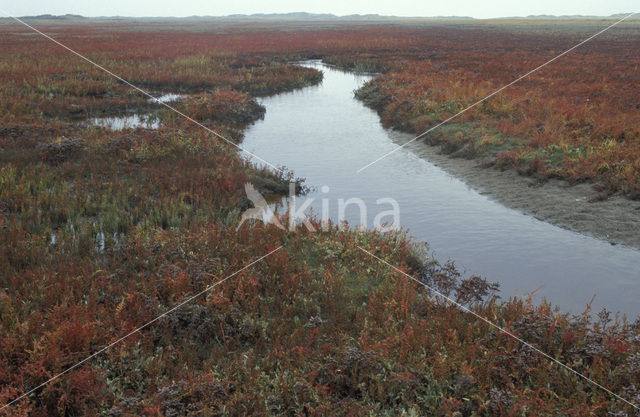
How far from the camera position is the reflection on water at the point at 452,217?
7681 mm

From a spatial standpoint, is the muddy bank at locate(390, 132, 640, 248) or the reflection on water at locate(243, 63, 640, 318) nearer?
the reflection on water at locate(243, 63, 640, 318)

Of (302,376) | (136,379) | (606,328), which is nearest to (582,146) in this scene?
(606,328)

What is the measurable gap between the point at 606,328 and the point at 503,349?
1.84 m

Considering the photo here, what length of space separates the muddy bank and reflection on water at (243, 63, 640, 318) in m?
0.32

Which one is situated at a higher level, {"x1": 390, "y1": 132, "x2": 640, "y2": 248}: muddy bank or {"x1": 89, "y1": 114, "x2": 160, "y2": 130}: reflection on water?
{"x1": 89, "y1": 114, "x2": 160, "y2": 130}: reflection on water

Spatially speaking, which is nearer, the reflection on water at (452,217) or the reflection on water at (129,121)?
the reflection on water at (452,217)

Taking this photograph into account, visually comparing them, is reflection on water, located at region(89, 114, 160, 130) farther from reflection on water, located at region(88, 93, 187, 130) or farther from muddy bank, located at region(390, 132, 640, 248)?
muddy bank, located at region(390, 132, 640, 248)

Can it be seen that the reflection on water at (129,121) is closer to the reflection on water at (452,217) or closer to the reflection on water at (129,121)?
the reflection on water at (129,121)

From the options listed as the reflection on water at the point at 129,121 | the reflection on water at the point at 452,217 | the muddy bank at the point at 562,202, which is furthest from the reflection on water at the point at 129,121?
the muddy bank at the point at 562,202

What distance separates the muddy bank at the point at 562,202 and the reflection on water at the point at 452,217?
32 cm

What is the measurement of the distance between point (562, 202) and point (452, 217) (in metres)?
2.63

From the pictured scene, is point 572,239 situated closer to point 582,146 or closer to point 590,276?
point 590,276

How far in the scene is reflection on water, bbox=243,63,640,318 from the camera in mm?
7681

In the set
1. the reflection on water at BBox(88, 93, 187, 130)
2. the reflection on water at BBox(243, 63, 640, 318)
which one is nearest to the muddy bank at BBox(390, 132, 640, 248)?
the reflection on water at BBox(243, 63, 640, 318)
